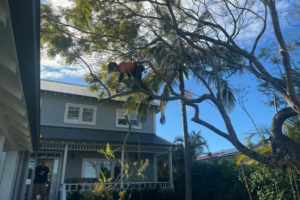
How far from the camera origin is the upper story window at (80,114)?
11742 mm

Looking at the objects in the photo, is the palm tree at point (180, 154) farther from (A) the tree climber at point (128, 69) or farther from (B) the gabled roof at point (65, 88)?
(A) the tree climber at point (128, 69)

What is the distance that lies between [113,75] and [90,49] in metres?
1.21

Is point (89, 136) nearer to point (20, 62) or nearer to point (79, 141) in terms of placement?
point (79, 141)

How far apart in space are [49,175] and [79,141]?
2442 millimetres

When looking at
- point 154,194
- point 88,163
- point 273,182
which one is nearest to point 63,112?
point 88,163

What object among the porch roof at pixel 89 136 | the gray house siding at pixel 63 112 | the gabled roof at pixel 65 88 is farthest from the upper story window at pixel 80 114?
the gabled roof at pixel 65 88

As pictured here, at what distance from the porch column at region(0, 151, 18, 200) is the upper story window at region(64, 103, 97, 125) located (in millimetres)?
7096

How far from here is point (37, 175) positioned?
7512mm

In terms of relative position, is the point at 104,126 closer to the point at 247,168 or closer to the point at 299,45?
the point at 247,168

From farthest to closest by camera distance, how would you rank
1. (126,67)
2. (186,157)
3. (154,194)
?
1. (154,194)
2. (186,157)
3. (126,67)

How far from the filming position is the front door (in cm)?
962

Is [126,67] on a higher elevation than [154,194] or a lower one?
higher

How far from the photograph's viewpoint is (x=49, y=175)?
33.9 feet

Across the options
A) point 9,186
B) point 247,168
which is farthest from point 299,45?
point 9,186
